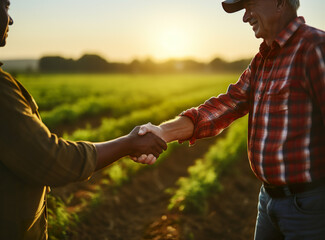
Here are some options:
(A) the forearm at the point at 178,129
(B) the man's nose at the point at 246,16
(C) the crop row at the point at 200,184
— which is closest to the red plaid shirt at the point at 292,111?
(B) the man's nose at the point at 246,16

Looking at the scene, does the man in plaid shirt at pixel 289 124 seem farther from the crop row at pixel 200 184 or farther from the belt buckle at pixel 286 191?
the crop row at pixel 200 184

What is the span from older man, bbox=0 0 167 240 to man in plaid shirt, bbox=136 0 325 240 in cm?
105

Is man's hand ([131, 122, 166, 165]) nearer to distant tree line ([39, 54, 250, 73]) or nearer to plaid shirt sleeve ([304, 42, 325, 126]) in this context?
plaid shirt sleeve ([304, 42, 325, 126])

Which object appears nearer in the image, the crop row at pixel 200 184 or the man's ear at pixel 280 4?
the man's ear at pixel 280 4

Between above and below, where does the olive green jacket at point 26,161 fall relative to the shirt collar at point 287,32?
below

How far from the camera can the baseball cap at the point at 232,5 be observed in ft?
7.55

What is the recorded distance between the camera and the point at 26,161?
5.30ft

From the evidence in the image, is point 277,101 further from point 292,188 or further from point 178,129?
point 178,129

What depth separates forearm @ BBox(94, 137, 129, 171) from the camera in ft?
6.39

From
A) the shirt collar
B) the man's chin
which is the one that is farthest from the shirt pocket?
the man's chin

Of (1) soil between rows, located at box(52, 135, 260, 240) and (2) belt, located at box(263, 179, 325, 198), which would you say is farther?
(1) soil between rows, located at box(52, 135, 260, 240)

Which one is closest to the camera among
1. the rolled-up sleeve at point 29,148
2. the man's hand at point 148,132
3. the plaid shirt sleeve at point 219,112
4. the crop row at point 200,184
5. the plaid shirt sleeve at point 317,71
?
the rolled-up sleeve at point 29,148

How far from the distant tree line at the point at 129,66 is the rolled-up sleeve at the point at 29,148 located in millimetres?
65183

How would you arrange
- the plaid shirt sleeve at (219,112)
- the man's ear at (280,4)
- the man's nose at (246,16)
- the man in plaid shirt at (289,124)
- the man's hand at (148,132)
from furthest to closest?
the man's hand at (148,132) < the plaid shirt sleeve at (219,112) < the man's nose at (246,16) < the man's ear at (280,4) < the man in plaid shirt at (289,124)
